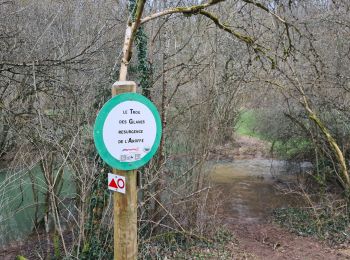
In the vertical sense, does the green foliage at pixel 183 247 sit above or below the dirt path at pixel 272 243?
above

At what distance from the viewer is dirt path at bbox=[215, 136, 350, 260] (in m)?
7.93

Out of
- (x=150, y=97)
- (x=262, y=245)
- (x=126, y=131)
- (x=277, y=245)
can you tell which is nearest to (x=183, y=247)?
(x=262, y=245)

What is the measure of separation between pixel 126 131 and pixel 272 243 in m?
7.29

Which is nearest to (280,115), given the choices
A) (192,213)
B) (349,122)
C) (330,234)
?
(349,122)

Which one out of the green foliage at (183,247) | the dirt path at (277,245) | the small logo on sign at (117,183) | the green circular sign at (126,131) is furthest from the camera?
the dirt path at (277,245)

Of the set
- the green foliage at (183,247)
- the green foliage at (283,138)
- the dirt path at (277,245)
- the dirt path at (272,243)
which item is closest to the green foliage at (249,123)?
the green foliage at (283,138)

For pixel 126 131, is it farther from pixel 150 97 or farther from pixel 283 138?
pixel 283 138

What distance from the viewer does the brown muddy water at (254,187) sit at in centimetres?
1250

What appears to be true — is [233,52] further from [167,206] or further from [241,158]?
[241,158]

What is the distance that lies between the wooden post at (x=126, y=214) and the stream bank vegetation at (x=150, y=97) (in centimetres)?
303

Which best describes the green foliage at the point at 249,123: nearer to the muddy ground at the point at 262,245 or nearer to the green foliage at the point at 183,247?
the muddy ground at the point at 262,245

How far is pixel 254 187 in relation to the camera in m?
15.8

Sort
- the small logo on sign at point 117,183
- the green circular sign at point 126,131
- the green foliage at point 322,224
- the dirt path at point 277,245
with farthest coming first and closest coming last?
1. the green foliage at point 322,224
2. the dirt path at point 277,245
3. the small logo on sign at point 117,183
4. the green circular sign at point 126,131

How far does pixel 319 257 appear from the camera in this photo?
7766 mm
